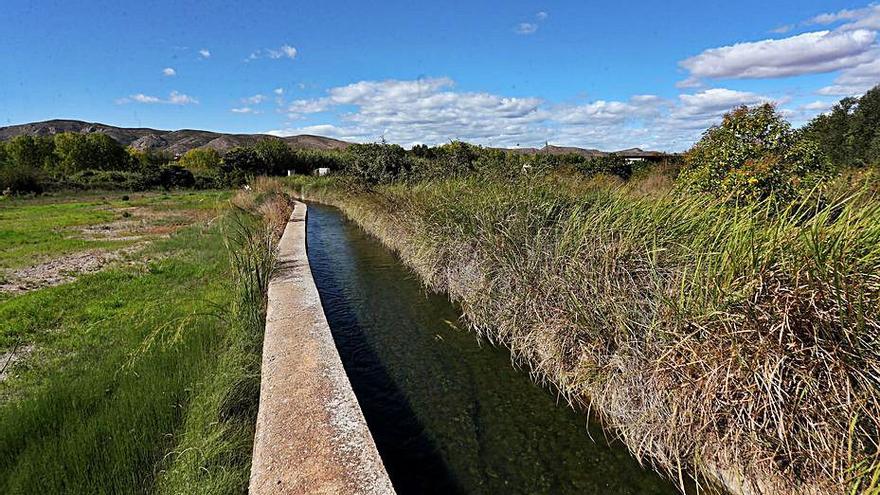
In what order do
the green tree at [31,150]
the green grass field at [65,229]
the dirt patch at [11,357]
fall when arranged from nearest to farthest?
the dirt patch at [11,357] → the green grass field at [65,229] → the green tree at [31,150]

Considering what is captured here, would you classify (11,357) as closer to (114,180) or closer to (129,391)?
(129,391)

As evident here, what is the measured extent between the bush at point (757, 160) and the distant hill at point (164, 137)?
91.0 m

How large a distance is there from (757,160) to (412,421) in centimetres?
516

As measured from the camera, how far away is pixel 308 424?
2.56 meters

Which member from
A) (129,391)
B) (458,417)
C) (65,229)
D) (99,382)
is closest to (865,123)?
(458,417)

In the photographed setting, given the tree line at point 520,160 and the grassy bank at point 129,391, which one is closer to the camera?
the grassy bank at point 129,391

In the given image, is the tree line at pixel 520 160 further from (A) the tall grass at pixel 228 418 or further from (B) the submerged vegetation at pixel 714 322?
(A) the tall grass at pixel 228 418

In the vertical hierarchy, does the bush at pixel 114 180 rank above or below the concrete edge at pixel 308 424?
above

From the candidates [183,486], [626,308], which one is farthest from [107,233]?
[626,308]

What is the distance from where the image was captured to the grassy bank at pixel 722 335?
1955 millimetres

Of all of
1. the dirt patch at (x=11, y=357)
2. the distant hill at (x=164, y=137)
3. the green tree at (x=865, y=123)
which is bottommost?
the dirt patch at (x=11, y=357)

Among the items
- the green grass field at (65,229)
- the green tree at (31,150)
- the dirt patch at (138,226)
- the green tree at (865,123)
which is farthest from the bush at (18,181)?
the green tree at (865,123)

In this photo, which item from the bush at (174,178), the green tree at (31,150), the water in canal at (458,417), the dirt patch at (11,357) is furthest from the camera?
Result: the green tree at (31,150)

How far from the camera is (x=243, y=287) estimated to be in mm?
4395
